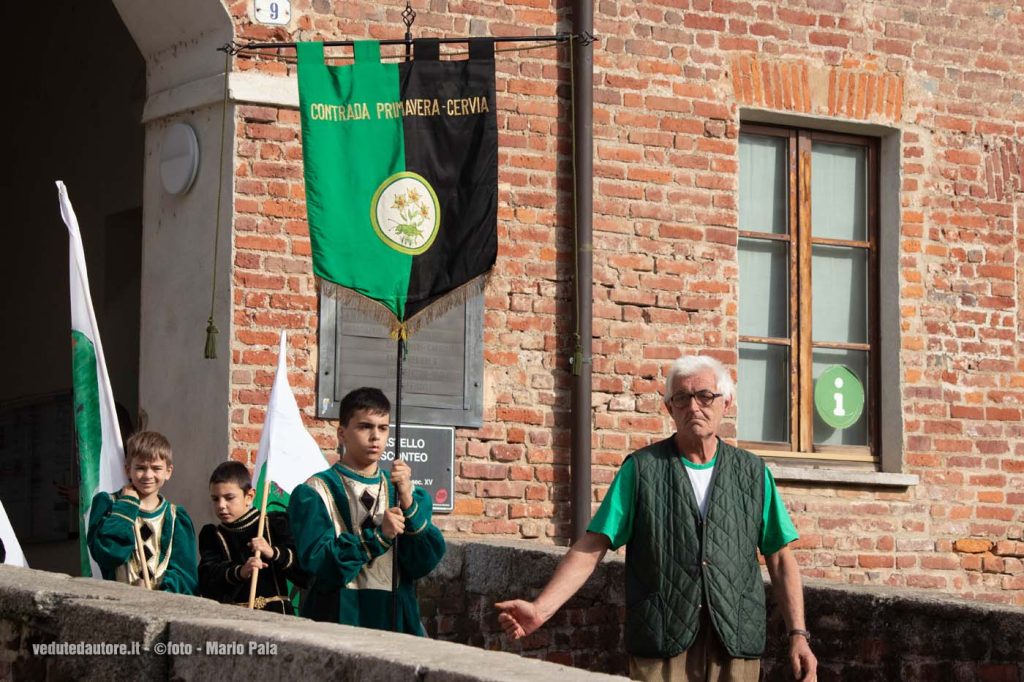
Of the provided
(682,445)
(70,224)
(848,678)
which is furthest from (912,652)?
(70,224)

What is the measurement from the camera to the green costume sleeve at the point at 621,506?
5.69m

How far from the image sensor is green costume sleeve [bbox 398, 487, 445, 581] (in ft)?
19.5

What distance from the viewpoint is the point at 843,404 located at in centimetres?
1067

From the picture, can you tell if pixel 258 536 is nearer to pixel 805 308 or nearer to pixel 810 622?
pixel 810 622

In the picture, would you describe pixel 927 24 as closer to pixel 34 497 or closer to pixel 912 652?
pixel 912 652

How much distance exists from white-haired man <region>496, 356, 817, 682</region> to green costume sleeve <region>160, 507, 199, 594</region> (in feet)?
5.93

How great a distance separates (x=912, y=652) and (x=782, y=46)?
15.2 ft

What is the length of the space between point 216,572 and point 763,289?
4.55 m

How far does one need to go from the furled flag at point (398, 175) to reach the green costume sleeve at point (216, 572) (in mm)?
1089

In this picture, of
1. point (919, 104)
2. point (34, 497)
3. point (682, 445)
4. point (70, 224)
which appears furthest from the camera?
point (34, 497)

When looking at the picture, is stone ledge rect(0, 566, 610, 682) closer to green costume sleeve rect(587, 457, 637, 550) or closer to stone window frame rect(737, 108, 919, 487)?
green costume sleeve rect(587, 457, 637, 550)

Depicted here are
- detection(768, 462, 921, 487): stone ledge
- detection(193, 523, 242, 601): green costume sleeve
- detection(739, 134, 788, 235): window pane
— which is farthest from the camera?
detection(739, 134, 788, 235): window pane

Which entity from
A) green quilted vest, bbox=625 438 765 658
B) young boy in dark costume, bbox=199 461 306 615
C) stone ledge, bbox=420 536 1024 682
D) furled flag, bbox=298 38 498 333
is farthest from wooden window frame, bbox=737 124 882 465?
green quilted vest, bbox=625 438 765 658

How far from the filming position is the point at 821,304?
10.7 m
